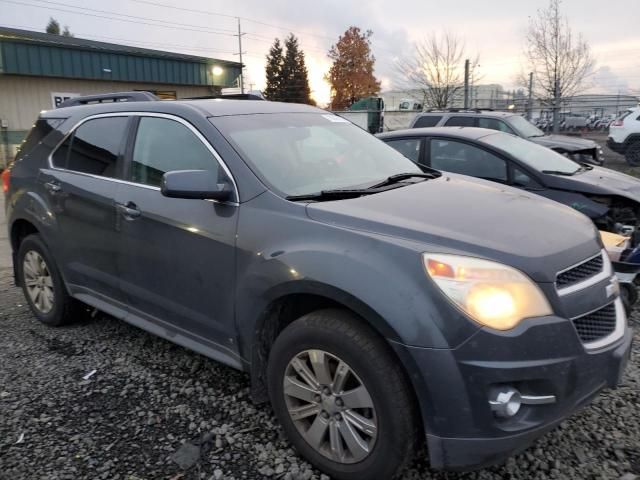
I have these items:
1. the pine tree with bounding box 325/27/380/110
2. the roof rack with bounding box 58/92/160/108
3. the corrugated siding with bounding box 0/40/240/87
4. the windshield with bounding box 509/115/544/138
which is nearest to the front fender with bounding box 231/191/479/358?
the roof rack with bounding box 58/92/160/108

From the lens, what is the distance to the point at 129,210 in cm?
330

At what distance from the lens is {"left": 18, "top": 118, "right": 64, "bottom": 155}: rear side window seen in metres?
4.27

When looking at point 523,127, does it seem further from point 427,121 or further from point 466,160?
point 466,160

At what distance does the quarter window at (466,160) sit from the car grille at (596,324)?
3660 mm

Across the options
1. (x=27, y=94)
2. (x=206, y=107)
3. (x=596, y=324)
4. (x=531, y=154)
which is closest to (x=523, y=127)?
(x=531, y=154)

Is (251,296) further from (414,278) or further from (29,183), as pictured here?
(29,183)

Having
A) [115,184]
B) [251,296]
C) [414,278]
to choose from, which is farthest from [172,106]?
[414,278]

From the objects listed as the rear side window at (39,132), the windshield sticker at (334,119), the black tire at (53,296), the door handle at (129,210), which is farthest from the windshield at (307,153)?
the black tire at (53,296)

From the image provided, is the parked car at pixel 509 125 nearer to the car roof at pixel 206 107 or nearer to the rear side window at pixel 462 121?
the rear side window at pixel 462 121

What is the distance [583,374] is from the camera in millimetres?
2174

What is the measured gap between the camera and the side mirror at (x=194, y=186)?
2723 mm

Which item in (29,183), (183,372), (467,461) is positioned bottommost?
(183,372)

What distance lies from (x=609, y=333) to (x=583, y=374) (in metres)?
0.32

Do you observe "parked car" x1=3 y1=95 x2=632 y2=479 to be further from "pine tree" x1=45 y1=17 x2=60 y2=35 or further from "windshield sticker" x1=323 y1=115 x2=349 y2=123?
"pine tree" x1=45 y1=17 x2=60 y2=35
